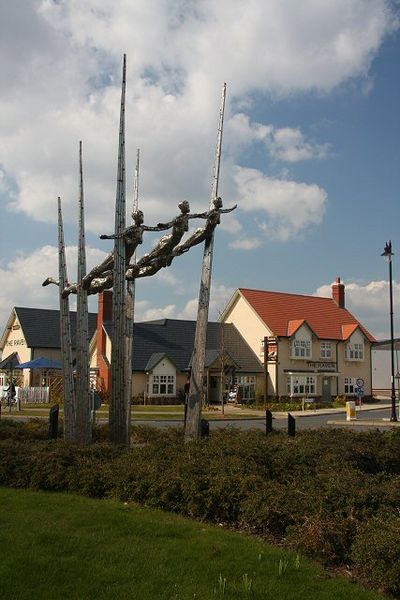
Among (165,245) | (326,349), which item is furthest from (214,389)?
(165,245)

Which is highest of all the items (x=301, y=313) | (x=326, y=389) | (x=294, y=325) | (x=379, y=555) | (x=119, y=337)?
(x=301, y=313)

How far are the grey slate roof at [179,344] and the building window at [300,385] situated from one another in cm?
252

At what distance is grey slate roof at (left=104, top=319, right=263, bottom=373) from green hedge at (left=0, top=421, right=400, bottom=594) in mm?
32851

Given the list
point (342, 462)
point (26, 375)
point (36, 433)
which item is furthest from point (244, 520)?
point (26, 375)

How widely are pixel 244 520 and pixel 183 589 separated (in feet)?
7.13

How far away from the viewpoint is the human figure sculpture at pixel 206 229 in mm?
13789

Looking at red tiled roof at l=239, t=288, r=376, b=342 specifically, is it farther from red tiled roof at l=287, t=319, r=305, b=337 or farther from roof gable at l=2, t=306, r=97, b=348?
roof gable at l=2, t=306, r=97, b=348

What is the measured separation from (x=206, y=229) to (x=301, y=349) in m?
37.0

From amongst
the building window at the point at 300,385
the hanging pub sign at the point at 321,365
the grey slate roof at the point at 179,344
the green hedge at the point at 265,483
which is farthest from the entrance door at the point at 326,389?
the green hedge at the point at 265,483

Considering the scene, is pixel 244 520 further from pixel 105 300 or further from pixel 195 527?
pixel 105 300

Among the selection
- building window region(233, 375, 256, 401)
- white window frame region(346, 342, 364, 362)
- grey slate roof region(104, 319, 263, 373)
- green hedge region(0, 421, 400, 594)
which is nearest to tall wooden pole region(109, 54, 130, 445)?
green hedge region(0, 421, 400, 594)

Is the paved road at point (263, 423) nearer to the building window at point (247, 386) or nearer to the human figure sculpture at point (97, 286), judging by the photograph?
the human figure sculpture at point (97, 286)

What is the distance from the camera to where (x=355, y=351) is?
53875 mm

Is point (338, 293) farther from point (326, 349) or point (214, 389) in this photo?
point (214, 389)
